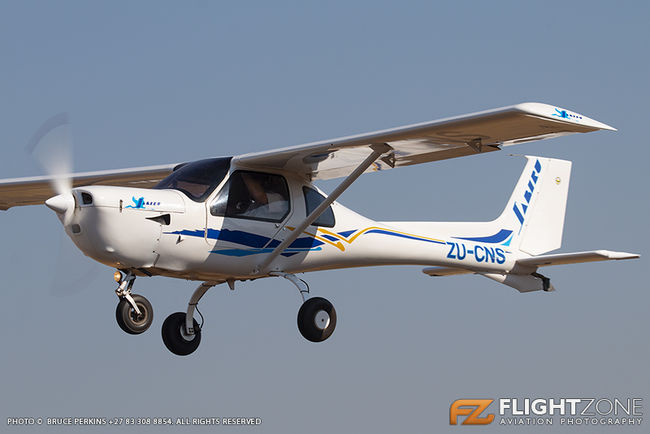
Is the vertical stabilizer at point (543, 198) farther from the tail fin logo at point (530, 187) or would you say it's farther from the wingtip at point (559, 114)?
the wingtip at point (559, 114)

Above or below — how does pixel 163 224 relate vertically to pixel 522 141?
below

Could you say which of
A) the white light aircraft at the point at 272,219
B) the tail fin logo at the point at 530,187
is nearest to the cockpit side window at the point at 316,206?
the white light aircraft at the point at 272,219

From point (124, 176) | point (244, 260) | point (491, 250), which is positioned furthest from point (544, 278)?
point (124, 176)

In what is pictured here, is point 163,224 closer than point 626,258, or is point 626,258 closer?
point 163,224

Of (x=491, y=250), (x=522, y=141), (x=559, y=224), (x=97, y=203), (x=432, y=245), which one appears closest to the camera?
(x=97, y=203)

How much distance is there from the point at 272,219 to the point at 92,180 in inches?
143

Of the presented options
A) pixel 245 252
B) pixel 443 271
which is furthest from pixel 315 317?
pixel 443 271

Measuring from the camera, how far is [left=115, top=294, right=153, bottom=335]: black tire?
518 inches

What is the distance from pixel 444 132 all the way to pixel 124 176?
5218mm

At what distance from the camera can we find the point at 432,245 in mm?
15508

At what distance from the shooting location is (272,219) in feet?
45.5

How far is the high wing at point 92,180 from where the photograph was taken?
1571 cm

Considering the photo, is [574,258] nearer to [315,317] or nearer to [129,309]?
[315,317]

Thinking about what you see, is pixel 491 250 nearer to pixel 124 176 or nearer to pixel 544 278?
pixel 544 278
